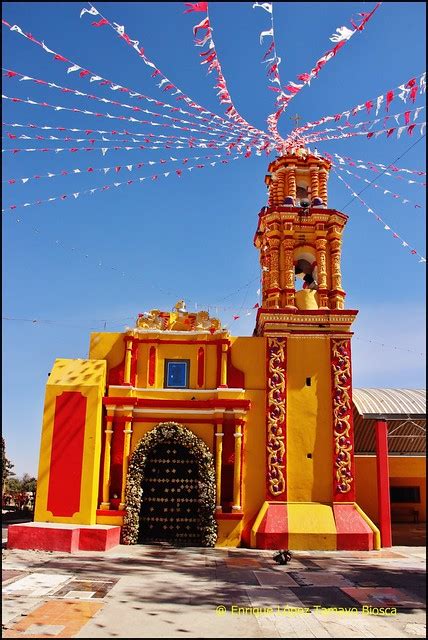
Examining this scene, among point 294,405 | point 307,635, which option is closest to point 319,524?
point 294,405

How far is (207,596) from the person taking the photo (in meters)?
9.27

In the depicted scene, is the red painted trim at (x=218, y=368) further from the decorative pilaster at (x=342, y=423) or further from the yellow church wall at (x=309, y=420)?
the decorative pilaster at (x=342, y=423)

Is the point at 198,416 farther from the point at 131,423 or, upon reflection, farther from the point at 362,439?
the point at 362,439

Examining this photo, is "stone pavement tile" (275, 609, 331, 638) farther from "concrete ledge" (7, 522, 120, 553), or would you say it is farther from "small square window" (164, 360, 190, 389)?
"small square window" (164, 360, 190, 389)

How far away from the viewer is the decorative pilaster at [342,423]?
1653cm

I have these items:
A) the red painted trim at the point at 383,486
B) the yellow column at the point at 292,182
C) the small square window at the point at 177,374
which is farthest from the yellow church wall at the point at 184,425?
the yellow column at the point at 292,182

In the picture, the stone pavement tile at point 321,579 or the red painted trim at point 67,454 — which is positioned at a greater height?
the red painted trim at point 67,454

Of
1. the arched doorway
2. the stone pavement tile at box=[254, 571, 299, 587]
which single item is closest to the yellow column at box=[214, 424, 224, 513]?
the arched doorway

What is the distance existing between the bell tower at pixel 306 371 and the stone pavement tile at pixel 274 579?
4.09 metres

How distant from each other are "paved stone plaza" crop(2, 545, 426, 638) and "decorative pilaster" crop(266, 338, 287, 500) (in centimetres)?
277

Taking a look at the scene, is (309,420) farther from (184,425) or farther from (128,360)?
(128,360)

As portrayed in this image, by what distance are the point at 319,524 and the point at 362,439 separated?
18.3 ft

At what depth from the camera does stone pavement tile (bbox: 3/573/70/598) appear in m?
9.19

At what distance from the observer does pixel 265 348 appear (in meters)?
17.8
